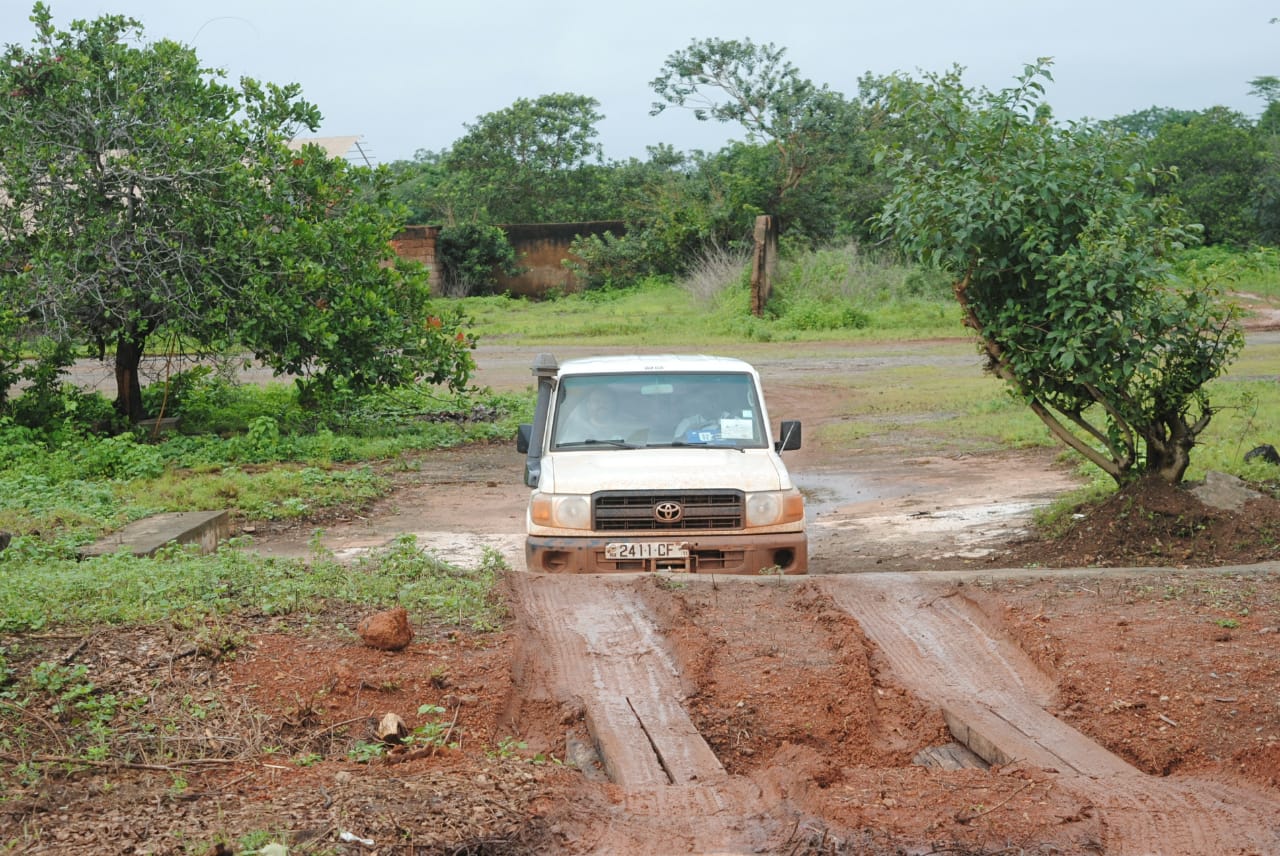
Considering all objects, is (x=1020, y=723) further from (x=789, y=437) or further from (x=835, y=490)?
(x=835, y=490)

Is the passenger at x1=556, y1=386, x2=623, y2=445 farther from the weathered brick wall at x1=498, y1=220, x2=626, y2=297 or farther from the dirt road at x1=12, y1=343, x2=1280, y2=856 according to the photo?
the weathered brick wall at x1=498, y1=220, x2=626, y2=297

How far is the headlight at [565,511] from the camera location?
8.02 meters

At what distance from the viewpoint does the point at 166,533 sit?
9.52 metres

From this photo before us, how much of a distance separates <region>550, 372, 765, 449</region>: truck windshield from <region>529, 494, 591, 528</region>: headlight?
78cm

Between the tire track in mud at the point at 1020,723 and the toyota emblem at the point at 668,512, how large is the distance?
40.2 inches

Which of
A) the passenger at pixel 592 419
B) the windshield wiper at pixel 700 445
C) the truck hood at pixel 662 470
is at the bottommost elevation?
the truck hood at pixel 662 470

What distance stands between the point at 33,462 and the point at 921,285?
2477 cm

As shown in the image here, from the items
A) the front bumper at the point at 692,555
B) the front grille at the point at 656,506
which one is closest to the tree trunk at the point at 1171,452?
the front bumper at the point at 692,555

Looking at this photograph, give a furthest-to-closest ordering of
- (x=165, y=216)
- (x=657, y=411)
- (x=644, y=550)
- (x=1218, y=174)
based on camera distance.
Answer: (x=1218, y=174), (x=165, y=216), (x=657, y=411), (x=644, y=550)

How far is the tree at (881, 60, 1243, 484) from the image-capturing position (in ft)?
28.9

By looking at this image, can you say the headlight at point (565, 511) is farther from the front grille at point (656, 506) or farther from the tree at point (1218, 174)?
the tree at point (1218, 174)

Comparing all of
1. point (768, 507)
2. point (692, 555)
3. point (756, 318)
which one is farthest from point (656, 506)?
point (756, 318)

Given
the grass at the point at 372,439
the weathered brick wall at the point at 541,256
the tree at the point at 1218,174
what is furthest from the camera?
the tree at the point at 1218,174

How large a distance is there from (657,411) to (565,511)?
1231 millimetres
